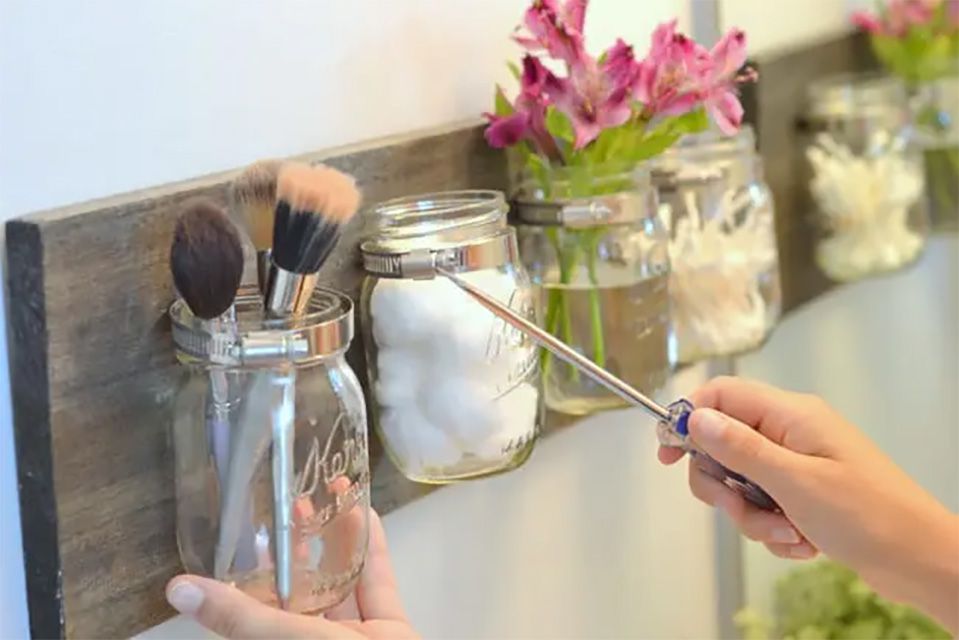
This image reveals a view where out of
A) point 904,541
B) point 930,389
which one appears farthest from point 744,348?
point 930,389

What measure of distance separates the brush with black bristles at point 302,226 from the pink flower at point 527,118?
0.53ft

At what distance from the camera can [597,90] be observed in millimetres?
656

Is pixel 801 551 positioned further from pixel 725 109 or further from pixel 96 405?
pixel 96 405

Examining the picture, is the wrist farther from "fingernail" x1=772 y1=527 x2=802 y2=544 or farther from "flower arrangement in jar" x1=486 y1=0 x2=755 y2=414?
"flower arrangement in jar" x1=486 y1=0 x2=755 y2=414

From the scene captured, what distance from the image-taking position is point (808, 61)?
103 centimetres

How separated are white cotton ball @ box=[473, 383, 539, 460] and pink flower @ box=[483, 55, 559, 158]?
0.12 meters

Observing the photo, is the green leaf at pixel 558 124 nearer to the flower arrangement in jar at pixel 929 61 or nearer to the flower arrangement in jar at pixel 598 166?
the flower arrangement in jar at pixel 598 166

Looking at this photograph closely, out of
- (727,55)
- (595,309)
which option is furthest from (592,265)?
(727,55)

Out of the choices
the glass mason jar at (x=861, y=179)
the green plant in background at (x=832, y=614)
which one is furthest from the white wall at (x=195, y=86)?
the green plant in background at (x=832, y=614)

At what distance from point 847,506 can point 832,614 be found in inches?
17.5

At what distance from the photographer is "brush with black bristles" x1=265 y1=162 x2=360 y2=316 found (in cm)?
50

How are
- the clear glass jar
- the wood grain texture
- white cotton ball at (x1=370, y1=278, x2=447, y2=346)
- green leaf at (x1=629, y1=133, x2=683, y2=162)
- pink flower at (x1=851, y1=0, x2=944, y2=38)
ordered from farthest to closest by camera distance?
pink flower at (x1=851, y1=0, x2=944, y2=38)
the clear glass jar
green leaf at (x1=629, y1=133, x2=683, y2=162)
white cotton ball at (x1=370, y1=278, x2=447, y2=346)
the wood grain texture

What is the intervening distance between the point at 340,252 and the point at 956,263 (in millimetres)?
823

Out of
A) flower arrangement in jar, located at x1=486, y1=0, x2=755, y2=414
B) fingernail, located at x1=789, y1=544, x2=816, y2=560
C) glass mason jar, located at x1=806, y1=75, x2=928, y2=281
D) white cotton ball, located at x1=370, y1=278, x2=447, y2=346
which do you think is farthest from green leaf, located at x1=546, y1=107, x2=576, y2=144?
glass mason jar, located at x1=806, y1=75, x2=928, y2=281
